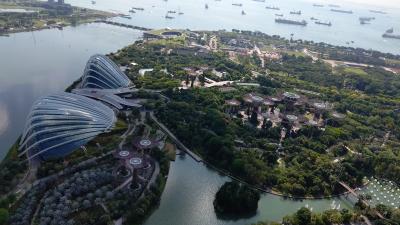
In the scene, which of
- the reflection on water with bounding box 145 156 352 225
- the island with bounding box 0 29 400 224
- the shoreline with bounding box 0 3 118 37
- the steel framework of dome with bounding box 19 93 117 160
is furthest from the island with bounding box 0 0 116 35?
the reflection on water with bounding box 145 156 352 225

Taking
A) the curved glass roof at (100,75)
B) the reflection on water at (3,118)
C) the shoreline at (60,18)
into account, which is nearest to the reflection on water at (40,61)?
the reflection on water at (3,118)

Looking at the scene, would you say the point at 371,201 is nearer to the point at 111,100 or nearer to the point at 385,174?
the point at 385,174

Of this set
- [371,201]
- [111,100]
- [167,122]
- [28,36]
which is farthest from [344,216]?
[28,36]

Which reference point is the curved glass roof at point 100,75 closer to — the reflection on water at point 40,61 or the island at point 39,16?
the reflection on water at point 40,61

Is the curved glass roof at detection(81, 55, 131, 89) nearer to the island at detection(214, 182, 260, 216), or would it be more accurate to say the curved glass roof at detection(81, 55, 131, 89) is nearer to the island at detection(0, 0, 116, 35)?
the island at detection(214, 182, 260, 216)

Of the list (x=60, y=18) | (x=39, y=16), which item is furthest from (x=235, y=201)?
(x=39, y=16)

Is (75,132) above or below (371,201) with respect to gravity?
above
